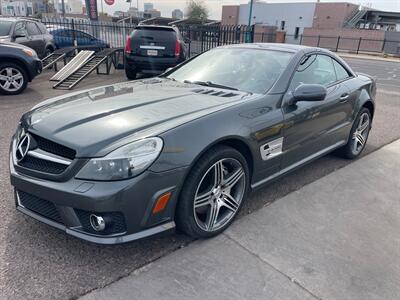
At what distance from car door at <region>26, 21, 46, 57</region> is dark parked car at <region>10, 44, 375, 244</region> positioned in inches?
340

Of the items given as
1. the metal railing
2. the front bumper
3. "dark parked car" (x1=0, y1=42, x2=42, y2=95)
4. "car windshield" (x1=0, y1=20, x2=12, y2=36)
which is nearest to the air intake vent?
the front bumper

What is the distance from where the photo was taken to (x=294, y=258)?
2592 mm

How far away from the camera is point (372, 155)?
4891mm

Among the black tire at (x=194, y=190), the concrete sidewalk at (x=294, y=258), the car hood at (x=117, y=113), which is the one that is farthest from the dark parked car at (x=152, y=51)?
the black tire at (x=194, y=190)

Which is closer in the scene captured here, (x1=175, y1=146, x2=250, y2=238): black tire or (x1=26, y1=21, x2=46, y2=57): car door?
(x1=175, y1=146, x2=250, y2=238): black tire

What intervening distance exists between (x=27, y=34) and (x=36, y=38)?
47 centimetres

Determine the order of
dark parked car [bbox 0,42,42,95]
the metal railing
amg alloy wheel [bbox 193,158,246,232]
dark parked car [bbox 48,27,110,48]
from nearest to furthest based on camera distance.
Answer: amg alloy wheel [bbox 193,158,246,232] → dark parked car [bbox 0,42,42,95] → the metal railing → dark parked car [bbox 48,27,110,48]

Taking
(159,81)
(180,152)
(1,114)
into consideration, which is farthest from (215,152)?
(1,114)

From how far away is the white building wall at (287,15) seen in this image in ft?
178

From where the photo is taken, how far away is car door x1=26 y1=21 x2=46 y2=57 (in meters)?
10.6

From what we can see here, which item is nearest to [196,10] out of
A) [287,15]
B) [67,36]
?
[287,15]

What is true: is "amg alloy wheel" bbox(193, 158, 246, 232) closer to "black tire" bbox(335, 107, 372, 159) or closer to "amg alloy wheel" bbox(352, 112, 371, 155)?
"black tire" bbox(335, 107, 372, 159)

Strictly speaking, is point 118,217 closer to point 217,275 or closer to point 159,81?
point 217,275

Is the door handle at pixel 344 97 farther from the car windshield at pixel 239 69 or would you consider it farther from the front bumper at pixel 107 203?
the front bumper at pixel 107 203
